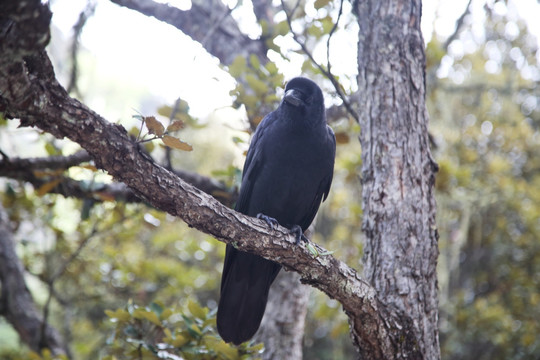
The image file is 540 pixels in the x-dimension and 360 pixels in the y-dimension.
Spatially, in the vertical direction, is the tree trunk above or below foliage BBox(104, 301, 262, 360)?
above

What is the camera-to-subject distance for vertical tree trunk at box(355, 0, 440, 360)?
244 cm

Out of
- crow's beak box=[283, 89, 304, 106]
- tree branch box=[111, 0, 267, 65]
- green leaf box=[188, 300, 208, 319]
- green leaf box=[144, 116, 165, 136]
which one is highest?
tree branch box=[111, 0, 267, 65]

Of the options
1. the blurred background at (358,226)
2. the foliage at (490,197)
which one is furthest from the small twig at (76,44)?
the foliage at (490,197)

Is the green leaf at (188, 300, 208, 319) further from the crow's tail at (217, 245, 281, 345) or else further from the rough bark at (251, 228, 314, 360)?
the rough bark at (251, 228, 314, 360)

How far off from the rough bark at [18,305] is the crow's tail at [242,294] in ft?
5.71

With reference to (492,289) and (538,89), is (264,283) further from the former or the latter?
(538,89)

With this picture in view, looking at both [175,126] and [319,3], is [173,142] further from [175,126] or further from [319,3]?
[319,3]

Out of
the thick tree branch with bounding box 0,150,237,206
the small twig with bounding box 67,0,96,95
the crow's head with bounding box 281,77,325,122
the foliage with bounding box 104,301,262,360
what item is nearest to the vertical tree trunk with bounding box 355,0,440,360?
the crow's head with bounding box 281,77,325,122

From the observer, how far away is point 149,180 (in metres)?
1.77

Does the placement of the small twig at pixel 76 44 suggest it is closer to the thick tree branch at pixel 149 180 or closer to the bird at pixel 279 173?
the bird at pixel 279 173

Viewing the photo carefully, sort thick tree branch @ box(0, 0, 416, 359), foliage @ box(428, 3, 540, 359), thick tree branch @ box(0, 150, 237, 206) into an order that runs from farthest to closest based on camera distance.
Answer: foliage @ box(428, 3, 540, 359)
thick tree branch @ box(0, 150, 237, 206)
thick tree branch @ box(0, 0, 416, 359)

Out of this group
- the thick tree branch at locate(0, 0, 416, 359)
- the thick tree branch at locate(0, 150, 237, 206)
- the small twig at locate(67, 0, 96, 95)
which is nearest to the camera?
the thick tree branch at locate(0, 0, 416, 359)

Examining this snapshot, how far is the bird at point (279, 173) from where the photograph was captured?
9.62ft

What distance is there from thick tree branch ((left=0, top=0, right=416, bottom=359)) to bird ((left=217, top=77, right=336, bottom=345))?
2.31 ft
